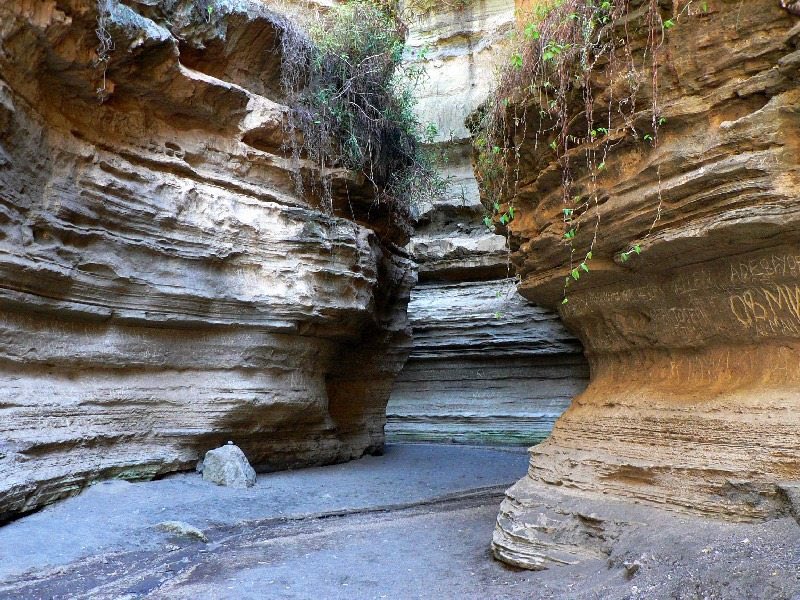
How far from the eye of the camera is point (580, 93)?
16.5ft

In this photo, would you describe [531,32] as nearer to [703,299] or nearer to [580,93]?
[580,93]

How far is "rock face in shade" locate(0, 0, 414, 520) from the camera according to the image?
19.4 ft

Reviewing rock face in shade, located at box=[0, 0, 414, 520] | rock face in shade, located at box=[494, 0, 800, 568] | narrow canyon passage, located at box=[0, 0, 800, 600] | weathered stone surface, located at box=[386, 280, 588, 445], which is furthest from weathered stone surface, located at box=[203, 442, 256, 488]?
weathered stone surface, located at box=[386, 280, 588, 445]

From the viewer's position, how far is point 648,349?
17.7ft

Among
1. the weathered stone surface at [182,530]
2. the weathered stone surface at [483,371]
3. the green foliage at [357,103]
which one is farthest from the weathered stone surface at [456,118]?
the weathered stone surface at [182,530]

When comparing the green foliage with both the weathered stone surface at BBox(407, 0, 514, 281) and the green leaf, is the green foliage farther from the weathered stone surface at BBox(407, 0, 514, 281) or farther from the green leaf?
the weathered stone surface at BBox(407, 0, 514, 281)

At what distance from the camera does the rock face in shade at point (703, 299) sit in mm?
3699

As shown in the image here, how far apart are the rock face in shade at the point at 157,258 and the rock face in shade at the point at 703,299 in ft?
13.6

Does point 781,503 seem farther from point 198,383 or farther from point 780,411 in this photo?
point 198,383

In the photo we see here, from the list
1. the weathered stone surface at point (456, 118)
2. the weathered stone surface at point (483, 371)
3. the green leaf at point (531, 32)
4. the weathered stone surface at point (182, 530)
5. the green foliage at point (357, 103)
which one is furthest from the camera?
the weathered stone surface at point (456, 118)

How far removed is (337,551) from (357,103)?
6663mm

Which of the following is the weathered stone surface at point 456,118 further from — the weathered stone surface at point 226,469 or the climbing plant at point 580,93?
the climbing plant at point 580,93

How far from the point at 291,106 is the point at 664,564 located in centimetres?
745

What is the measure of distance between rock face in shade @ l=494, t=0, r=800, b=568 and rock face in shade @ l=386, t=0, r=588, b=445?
791 centimetres
